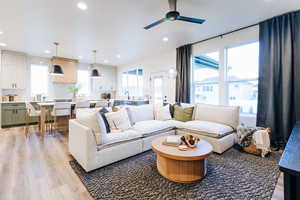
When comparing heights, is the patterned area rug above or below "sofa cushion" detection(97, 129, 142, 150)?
below

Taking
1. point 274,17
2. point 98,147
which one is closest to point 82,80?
point 98,147

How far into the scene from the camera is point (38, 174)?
2158 mm

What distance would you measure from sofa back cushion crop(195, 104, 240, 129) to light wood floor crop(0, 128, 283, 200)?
4.79 feet

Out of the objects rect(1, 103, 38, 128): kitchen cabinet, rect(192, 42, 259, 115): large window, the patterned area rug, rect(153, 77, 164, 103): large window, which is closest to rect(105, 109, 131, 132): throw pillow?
the patterned area rug

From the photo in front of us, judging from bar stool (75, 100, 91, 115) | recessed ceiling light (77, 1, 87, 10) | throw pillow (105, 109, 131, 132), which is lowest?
throw pillow (105, 109, 131, 132)

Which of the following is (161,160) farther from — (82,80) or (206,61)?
(82,80)

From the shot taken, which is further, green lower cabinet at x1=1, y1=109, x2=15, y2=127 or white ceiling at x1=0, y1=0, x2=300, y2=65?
green lower cabinet at x1=1, y1=109, x2=15, y2=127

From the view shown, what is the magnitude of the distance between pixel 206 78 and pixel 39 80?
673 centimetres

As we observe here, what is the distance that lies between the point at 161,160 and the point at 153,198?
561 mm

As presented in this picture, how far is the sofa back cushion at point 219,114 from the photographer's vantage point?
3.31 m

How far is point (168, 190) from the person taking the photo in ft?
5.83

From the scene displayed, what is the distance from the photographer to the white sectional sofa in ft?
7.35

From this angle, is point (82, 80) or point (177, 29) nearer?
point (177, 29)

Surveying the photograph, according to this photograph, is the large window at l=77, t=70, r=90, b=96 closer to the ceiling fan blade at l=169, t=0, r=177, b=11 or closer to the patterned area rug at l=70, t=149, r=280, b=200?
the patterned area rug at l=70, t=149, r=280, b=200
